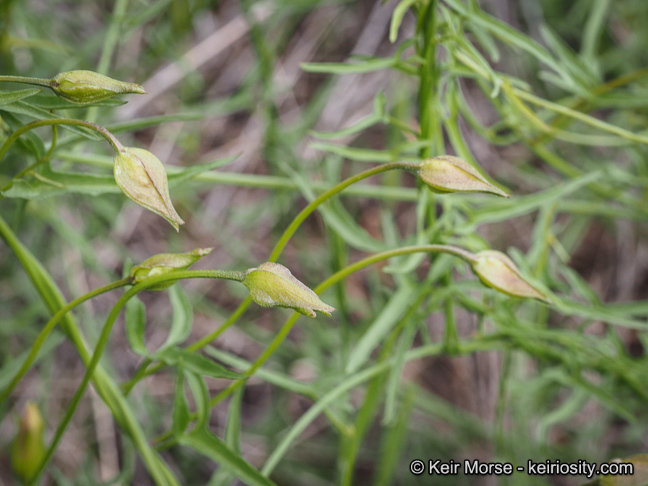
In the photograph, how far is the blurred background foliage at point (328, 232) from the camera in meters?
1.06

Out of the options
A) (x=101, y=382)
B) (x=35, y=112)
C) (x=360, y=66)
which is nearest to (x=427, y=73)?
(x=360, y=66)

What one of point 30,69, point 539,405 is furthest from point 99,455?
point 539,405

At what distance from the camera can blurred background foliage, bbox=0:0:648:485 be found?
41.6 inches

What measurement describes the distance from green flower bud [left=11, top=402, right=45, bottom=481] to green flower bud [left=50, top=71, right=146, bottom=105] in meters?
0.56

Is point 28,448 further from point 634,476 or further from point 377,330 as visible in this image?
point 634,476

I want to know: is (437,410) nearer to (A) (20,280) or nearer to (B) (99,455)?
(B) (99,455)

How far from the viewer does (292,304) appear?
0.47 m

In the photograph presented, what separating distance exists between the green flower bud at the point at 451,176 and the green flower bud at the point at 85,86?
0.94 feet

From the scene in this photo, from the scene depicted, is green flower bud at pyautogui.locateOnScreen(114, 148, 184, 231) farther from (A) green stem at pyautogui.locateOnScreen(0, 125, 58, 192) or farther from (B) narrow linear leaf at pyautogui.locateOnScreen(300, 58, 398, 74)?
(B) narrow linear leaf at pyautogui.locateOnScreen(300, 58, 398, 74)

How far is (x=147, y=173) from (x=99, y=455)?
1194 millimetres

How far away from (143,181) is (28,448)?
1.85 ft

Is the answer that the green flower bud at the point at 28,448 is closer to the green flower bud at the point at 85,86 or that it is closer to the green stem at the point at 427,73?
the green flower bud at the point at 85,86

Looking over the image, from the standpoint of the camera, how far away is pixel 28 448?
2.72ft

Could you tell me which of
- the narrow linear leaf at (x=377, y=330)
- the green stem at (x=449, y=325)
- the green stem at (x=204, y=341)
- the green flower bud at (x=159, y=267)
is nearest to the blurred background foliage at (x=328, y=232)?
the green stem at (x=449, y=325)
